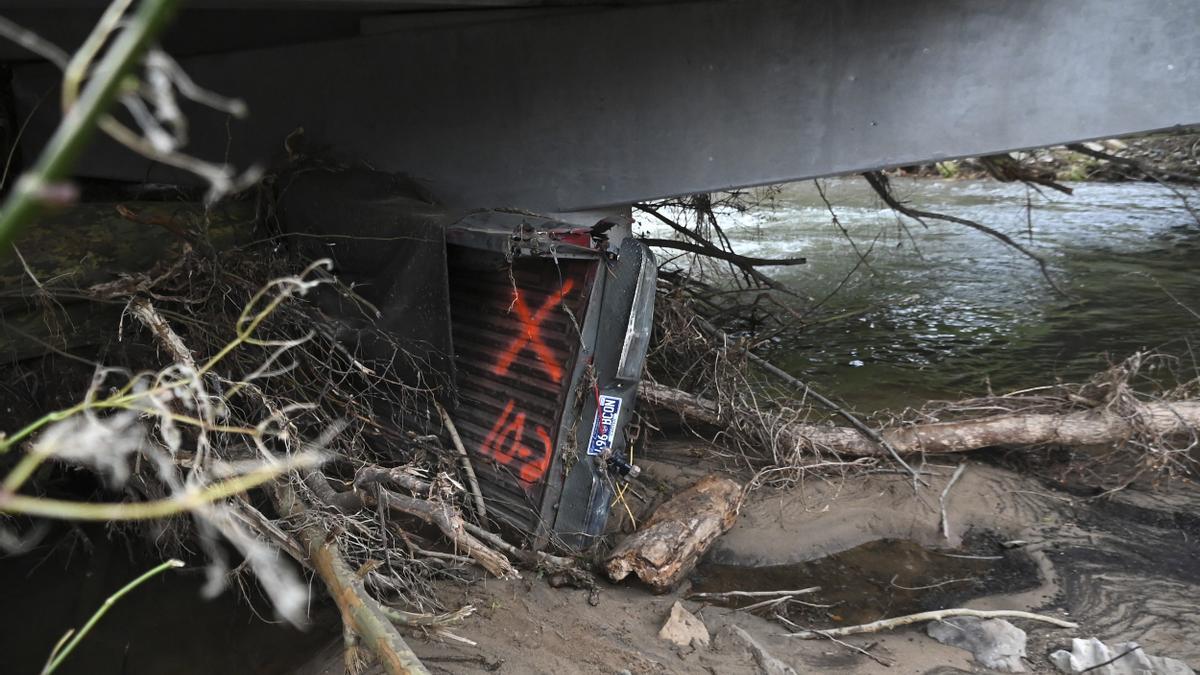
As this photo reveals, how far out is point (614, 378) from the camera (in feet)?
15.6

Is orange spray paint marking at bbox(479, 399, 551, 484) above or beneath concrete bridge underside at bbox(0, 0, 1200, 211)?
beneath

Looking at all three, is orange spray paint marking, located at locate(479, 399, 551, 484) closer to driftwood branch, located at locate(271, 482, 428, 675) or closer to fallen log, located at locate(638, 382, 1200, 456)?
driftwood branch, located at locate(271, 482, 428, 675)

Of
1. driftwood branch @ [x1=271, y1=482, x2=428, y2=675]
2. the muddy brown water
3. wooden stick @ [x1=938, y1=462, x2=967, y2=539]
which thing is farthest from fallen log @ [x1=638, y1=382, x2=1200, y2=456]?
driftwood branch @ [x1=271, y1=482, x2=428, y2=675]

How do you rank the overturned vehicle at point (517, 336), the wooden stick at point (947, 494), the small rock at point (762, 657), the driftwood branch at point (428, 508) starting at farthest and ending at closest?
1. the wooden stick at point (947, 494)
2. the overturned vehicle at point (517, 336)
3. the driftwood branch at point (428, 508)
4. the small rock at point (762, 657)

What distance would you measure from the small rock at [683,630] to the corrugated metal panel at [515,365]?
89 centimetres

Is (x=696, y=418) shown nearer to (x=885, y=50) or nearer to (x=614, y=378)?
(x=614, y=378)

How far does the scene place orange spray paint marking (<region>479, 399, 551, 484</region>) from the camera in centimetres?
470

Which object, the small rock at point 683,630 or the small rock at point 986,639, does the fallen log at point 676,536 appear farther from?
the small rock at point 986,639

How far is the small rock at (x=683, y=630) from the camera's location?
4.10 m

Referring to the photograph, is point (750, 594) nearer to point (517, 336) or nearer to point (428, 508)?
Result: point (428, 508)

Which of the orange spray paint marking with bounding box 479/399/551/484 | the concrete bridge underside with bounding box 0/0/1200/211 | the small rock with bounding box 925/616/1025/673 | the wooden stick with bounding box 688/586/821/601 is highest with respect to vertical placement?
the concrete bridge underside with bounding box 0/0/1200/211

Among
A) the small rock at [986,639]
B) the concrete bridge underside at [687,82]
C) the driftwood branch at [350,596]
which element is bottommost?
the small rock at [986,639]

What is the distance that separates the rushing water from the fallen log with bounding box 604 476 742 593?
219cm

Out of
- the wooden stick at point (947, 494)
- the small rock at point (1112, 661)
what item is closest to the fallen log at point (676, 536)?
the wooden stick at point (947, 494)
